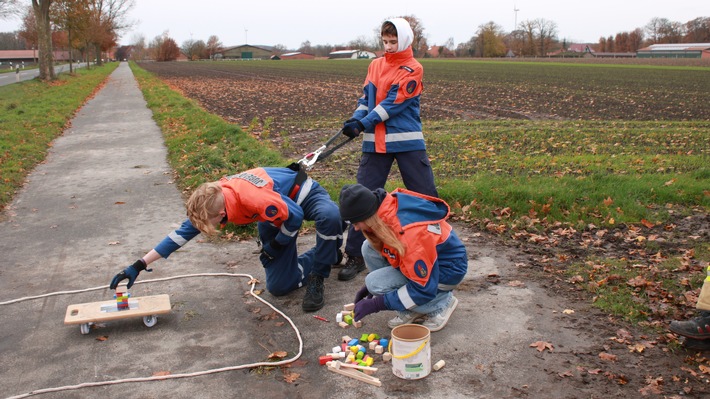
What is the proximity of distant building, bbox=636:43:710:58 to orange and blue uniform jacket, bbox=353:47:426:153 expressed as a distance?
106 m

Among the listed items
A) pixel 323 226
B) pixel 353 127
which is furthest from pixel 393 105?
A: pixel 323 226

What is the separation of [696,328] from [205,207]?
132 inches

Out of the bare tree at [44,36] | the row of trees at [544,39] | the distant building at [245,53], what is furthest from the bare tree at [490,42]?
the bare tree at [44,36]

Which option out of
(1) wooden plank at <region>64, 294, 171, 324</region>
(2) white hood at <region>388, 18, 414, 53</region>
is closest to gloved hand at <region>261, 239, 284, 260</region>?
(1) wooden plank at <region>64, 294, 171, 324</region>

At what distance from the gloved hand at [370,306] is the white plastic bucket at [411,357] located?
0.36 m

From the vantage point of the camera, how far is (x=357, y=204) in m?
3.94

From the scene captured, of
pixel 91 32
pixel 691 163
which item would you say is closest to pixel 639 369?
pixel 691 163

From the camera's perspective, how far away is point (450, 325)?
463 cm

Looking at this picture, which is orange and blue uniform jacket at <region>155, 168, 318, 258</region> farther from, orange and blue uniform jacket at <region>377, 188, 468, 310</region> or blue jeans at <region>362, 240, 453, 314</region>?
orange and blue uniform jacket at <region>377, 188, 468, 310</region>

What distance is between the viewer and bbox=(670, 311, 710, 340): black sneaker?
13.3ft

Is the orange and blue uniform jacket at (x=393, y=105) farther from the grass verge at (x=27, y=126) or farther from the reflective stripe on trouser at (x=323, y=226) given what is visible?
the grass verge at (x=27, y=126)

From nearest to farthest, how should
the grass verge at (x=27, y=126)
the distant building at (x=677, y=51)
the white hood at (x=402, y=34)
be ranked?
the white hood at (x=402, y=34), the grass verge at (x=27, y=126), the distant building at (x=677, y=51)

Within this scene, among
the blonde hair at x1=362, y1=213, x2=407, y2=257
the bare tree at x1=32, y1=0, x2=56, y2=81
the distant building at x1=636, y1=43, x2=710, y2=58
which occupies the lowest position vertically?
the blonde hair at x1=362, y1=213, x2=407, y2=257

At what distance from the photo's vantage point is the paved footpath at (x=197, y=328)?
3.88 m
